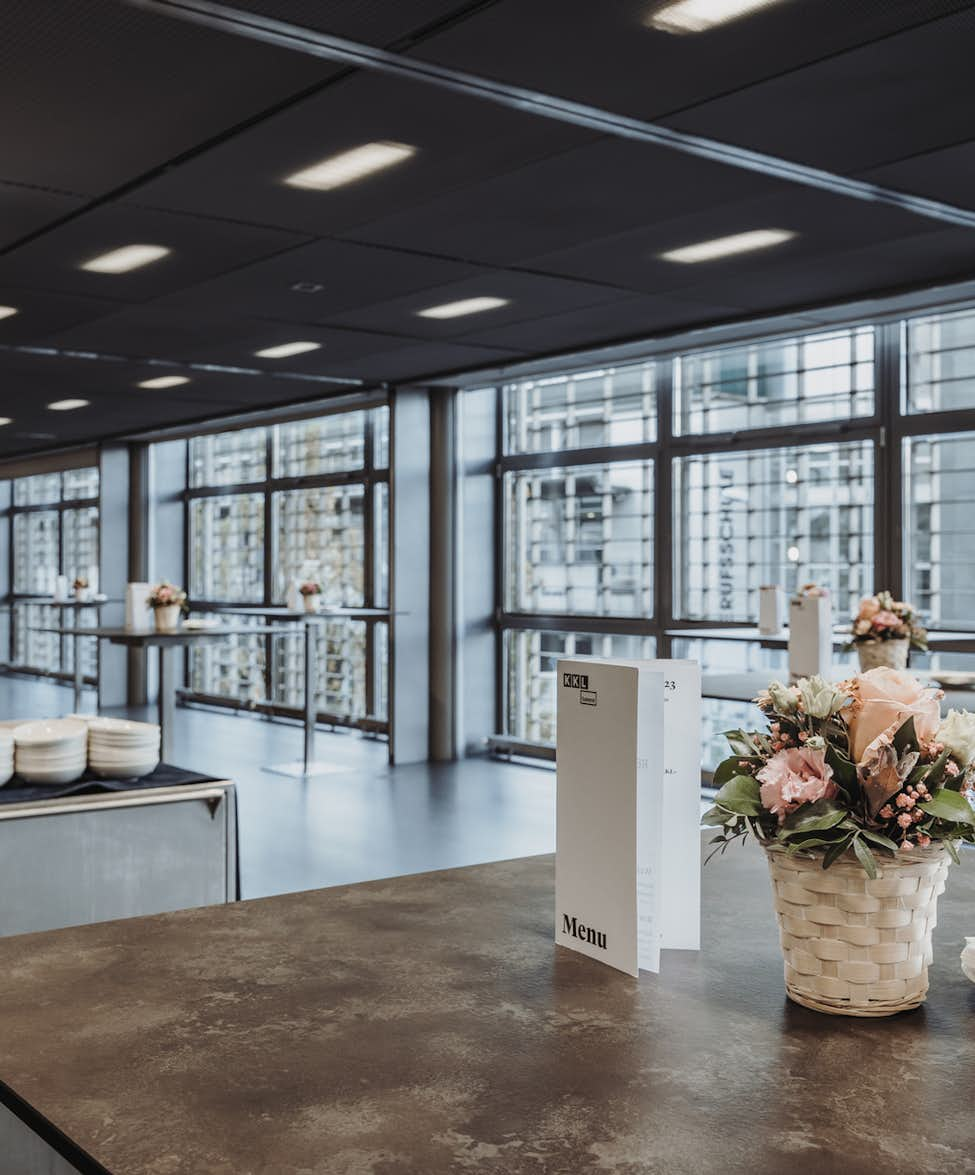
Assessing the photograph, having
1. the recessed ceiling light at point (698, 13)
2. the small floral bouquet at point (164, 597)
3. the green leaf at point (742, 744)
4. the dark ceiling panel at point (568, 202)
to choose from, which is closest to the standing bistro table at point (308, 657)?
the small floral bouquet at point (164, 597)

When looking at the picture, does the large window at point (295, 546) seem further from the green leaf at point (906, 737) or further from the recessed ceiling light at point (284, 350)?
the green leaf at point (906, 737)

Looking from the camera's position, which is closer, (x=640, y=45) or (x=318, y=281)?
(x=640, y=45)

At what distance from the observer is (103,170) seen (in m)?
4.25

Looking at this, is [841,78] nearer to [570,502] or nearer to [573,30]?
[573,30]

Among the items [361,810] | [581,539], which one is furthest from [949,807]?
[581,539]

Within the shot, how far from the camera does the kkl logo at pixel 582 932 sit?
142 cm

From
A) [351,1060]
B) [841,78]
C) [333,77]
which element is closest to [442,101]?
[333,77]

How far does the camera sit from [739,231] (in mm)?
5020

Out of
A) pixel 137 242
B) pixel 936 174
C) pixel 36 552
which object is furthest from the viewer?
pixel 36 552

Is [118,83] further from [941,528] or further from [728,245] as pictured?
[941,528]

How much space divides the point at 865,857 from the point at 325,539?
33.4ft

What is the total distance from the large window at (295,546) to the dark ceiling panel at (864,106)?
19.0 ft

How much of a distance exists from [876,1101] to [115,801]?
258 cm

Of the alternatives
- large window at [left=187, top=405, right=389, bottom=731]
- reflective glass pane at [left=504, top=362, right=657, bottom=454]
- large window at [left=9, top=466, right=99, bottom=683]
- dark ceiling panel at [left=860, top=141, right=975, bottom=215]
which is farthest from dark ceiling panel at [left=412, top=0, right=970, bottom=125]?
large window at [left=9, top=466, right=99, bottom=683]
